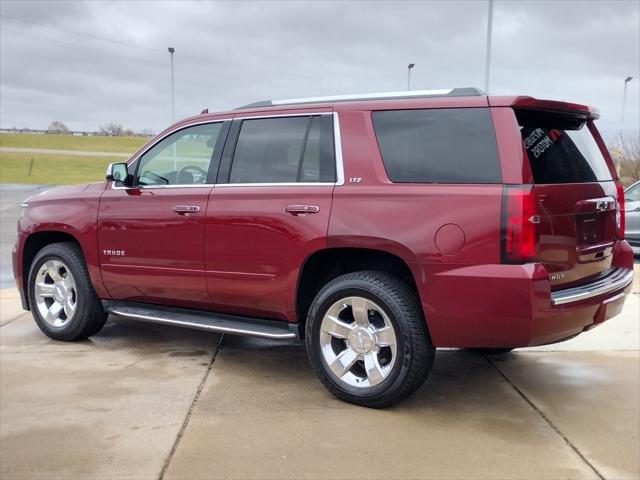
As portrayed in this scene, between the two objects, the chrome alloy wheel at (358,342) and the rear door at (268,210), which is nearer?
the chrome alloy wheel at (358,342)

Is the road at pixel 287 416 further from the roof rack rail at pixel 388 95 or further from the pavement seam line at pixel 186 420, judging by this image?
the roof rack rail at pixel 388 95

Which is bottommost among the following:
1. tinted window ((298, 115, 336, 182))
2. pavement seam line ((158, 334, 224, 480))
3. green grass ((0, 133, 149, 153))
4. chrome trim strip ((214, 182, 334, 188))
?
pavement seam line ((158, 334, 224, 480))

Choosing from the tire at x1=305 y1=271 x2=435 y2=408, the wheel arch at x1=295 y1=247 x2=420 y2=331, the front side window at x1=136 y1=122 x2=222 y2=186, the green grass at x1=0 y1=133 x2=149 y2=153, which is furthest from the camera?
the green grass at x1=0 y1=133 x2=149 y2=153

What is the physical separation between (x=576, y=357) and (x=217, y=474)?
3330 millimetres

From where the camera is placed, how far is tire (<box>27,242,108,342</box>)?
556 cm

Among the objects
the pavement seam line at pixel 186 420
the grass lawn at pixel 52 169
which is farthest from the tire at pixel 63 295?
the grass lawn at pixel 52 169

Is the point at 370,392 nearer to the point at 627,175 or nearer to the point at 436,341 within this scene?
the point at 436,341

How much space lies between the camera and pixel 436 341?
3.90 meters

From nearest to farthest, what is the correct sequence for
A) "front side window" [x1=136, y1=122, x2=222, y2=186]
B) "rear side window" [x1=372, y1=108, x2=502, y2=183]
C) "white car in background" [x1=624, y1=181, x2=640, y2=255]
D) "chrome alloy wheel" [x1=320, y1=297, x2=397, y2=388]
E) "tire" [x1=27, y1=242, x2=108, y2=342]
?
1. "rear side window" [x1=372, y1=108, x2=502, y2=183]
2. "chrome alloy wheel" [x1=320, y1=297, x2=397, y2=388]
3. "front side window" [x1=136, y1=122, x2=222, y2=186]
4. "tire" [x1=27, y1=242, x2=108, y2=342]
5. "white car in background" [x1=624, y1=181, x2=640, y2=255]

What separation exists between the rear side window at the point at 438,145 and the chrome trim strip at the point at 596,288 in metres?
Answer: 0.75

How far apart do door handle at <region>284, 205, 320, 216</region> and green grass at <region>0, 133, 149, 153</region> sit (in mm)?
62717

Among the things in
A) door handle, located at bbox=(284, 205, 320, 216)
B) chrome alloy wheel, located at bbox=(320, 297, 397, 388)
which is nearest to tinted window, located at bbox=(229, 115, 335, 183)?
door handle, located at bbox=(284, 205, 320, 216)

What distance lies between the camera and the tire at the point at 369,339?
12.9ft

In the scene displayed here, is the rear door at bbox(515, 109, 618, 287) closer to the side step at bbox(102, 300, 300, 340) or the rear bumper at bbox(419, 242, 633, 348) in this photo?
the rear bumper at bbox(419, 242, 633, 348)
